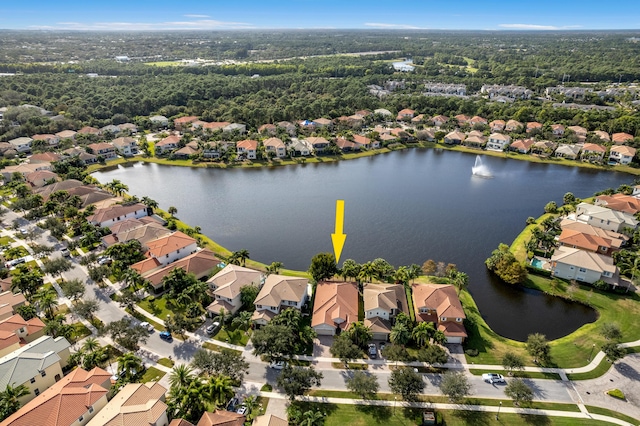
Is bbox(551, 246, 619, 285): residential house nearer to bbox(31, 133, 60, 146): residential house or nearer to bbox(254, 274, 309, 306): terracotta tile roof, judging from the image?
bbox(254, 274, 309, 306): terracotta tile roof

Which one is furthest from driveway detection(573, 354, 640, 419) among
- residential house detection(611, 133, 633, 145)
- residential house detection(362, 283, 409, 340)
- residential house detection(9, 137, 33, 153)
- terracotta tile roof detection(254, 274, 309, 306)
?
residential house detection(9, 137, 33, 153)

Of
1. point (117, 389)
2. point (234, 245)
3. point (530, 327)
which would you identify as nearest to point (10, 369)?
point (117, 389)

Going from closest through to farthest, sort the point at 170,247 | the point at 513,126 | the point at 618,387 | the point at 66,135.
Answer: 1. the point at 618,387
2. the point at 170,247
3. the point at 66,135
4. the point at 513,126

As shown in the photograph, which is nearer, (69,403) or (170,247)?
(69,403)

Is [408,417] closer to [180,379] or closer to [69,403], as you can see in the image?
[180,379]

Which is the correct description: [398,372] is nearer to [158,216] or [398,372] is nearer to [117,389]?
[117,389]

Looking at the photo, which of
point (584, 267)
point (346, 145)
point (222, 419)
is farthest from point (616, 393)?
point (346, 145)
